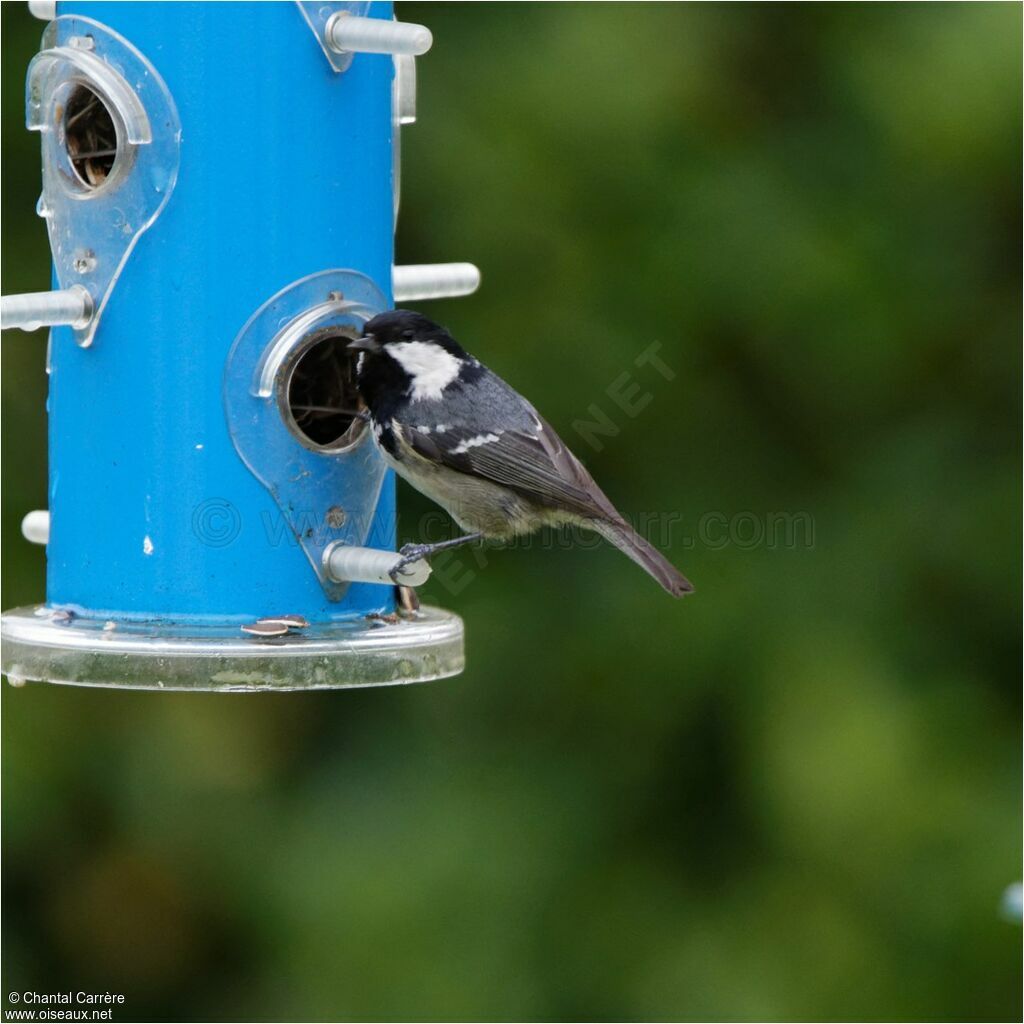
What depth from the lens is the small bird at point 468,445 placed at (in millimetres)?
2797

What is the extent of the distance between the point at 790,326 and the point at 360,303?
1.50 metres

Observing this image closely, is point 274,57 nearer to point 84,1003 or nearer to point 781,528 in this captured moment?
point 781,528

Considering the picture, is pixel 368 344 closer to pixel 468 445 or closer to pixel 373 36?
pixel 468 445

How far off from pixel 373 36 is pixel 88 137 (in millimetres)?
615

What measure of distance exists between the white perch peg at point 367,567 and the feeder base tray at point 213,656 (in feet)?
0.34

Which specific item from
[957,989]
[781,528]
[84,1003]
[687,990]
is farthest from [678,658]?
[84,1003]

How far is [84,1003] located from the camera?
373 centimetres

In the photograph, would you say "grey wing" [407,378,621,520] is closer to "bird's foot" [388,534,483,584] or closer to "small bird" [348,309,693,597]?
"small bird" [348,309,693,597]

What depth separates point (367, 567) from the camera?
2684 millimetres

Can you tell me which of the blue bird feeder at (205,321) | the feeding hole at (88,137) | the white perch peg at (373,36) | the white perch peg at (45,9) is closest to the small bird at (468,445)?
the blue bird feeder at (205,321)

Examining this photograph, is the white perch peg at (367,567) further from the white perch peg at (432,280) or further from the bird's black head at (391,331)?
the white perch peg at (432,280)

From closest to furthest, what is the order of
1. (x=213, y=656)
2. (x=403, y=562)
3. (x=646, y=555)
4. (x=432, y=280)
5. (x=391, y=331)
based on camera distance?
1. (x=213, y=656)
2. (x=403, y=562)
3. (x=391, y=331)
4. (x=646, y=555)
5. (x=432, y=280)

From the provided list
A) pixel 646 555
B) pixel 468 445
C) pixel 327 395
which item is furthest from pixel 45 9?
pixel 646 555

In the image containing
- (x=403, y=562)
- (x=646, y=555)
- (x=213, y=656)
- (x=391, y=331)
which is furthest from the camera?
(x=646, y=555)
